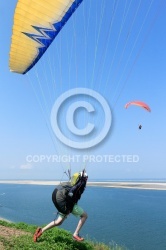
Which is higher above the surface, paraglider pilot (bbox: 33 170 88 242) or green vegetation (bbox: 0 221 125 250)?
paraglider pilot (bbox: 33 170 88 242)

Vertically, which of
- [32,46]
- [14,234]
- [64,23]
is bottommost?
[14,234]

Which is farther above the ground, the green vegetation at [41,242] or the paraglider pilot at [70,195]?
the paraglider pilot at [70,195]

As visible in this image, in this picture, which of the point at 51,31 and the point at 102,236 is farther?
the point at 102,236

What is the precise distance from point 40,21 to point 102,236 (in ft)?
60.0

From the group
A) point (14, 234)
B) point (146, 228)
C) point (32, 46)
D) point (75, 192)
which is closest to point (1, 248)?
point (14, 234)

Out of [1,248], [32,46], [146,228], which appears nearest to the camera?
[1,248]

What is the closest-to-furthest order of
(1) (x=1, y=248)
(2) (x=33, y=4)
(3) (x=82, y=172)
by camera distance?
(1) (x=1, y=248) < (3) (x=82, y=172) < (2) (x=33, y=4)

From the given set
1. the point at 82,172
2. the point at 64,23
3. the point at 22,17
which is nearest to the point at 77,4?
the point at 64,23

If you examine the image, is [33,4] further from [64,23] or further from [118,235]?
[118,235]

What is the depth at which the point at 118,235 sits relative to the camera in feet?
78.6

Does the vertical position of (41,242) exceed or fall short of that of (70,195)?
it falls short

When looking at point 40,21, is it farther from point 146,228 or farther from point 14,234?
point 146,228

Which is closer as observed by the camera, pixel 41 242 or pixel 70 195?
pixel 70 195

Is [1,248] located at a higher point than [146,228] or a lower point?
higher
